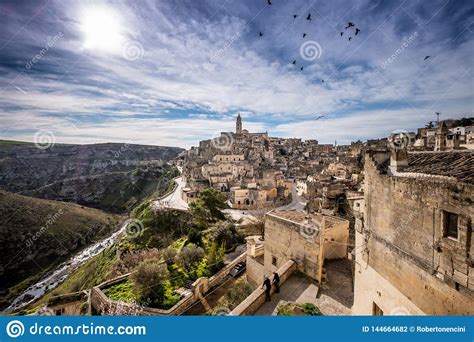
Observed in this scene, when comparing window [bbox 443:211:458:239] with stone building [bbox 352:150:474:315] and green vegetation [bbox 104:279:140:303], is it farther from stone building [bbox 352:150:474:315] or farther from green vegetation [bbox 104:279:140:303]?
green vegetation [bbox 104:279:140:303]

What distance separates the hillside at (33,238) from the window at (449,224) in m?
29.0

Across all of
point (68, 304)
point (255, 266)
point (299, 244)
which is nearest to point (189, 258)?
point (255, 266)

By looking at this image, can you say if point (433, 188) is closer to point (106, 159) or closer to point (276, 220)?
point (276, 220)

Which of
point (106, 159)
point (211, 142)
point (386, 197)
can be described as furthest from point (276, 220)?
point (106, 159)

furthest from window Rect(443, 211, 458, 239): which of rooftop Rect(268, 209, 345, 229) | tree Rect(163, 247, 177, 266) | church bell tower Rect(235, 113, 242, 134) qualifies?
church bell tower Rect(235, 113, 242, 134)

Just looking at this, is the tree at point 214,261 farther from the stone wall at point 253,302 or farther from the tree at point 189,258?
the stone wall at point 253,302

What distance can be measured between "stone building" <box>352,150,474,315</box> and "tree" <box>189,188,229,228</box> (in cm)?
1717

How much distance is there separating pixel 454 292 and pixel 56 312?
15.8m

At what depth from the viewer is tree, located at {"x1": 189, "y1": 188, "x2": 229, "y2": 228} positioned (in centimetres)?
2244

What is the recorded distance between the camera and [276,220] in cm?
956

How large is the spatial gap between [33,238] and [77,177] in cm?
5317

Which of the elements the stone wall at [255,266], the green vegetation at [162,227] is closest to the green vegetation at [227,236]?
the green vegetation at [162,227]

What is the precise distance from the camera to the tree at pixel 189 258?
45.5 ft

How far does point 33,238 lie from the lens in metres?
26.0
